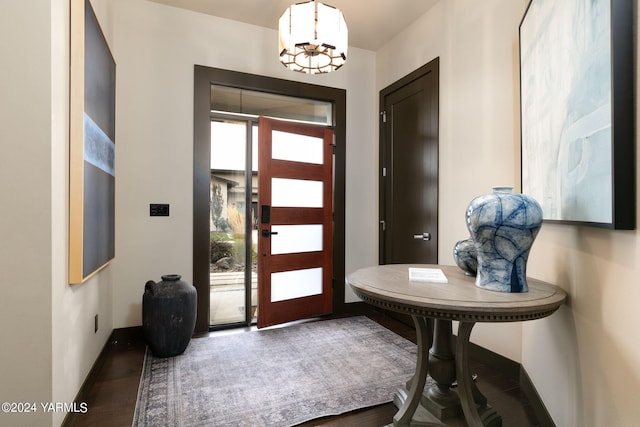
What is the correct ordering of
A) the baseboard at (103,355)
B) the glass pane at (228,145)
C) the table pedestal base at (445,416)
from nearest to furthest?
the table pedestal base at (445,416) → the baseboard at (103,355) → the glass pane at (228,145)

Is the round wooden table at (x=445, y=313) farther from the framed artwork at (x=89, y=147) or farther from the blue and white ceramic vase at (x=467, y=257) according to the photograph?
the framed artwork at (x=89, y=147)

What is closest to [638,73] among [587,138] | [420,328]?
[587,138]

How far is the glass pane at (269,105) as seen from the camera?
10.6 feet

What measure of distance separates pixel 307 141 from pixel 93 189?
2.01 m

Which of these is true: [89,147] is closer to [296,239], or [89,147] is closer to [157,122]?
[157,122]

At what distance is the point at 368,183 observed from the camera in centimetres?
382

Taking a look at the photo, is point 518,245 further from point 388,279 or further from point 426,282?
point 388,279

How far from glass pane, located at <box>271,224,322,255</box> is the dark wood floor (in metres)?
1.45

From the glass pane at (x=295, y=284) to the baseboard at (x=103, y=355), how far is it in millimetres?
1236

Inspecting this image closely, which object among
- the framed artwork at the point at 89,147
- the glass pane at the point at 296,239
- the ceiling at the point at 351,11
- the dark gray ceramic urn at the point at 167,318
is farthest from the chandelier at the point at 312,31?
the dark gray ceramic urn at the point at 167,318

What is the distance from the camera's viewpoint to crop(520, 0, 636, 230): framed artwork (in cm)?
95

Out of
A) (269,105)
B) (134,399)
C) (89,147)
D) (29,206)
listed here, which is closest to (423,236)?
(269,105)

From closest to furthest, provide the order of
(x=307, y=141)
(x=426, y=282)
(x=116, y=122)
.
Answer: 1. (x=426, y=282)
2. (x=116, y=122)
3. (x=307, y=141)

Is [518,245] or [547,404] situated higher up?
[518,245]
